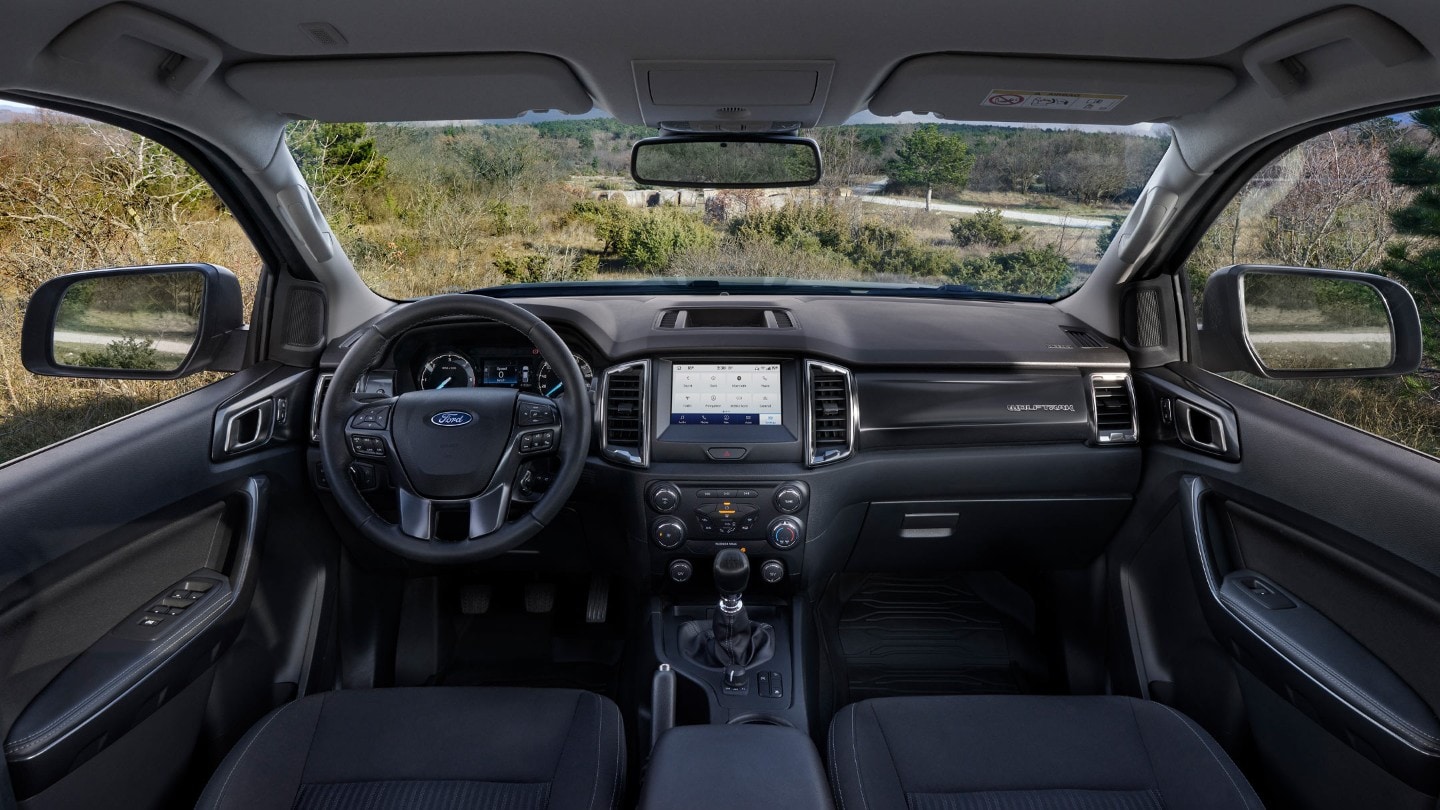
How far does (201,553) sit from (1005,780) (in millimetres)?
2030

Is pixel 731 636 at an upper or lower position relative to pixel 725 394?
lower

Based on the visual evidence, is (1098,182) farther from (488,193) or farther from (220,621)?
(220,621)

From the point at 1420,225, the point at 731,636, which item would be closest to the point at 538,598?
the point at 731,636

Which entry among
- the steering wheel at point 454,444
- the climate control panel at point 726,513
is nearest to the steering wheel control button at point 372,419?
the steering wheel at point 454,444

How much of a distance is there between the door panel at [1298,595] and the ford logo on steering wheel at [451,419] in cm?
202

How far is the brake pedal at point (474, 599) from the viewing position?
318cm

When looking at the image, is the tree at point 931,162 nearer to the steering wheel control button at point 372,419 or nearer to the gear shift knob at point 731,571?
the gear shift knob at point 731,571

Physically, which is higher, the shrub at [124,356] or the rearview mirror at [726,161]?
the rearview mirror at [726,161]

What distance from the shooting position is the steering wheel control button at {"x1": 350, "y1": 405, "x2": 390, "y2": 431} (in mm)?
2201

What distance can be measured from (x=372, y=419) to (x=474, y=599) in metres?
1.20

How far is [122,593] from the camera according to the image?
75.4 inches

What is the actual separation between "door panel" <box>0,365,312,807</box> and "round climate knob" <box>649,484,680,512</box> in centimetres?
111

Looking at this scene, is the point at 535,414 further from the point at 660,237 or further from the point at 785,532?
the point at 660,237

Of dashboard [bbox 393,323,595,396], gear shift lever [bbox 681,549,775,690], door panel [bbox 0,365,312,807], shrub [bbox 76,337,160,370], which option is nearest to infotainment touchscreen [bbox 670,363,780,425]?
dashboard [bbox 393,323,595,396]
